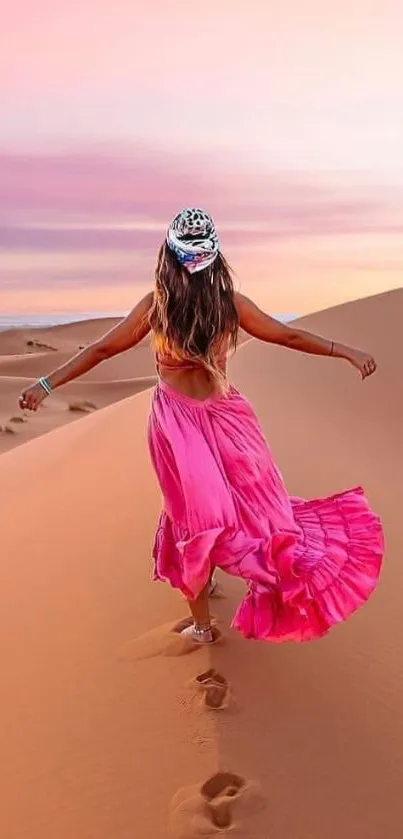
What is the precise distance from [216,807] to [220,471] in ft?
4.34

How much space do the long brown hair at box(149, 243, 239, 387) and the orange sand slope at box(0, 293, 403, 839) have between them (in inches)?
50.9

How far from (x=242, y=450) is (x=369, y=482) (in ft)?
12.0

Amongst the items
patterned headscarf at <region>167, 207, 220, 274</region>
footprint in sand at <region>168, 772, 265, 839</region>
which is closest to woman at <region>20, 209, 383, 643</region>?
patterned headscarf at <region>167, 207, 220, 274</region>

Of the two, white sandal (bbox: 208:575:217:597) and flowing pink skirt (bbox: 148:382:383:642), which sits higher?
flowing pink skirt (bbox: 148:382:383:642)

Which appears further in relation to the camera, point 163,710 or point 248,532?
point 248,532

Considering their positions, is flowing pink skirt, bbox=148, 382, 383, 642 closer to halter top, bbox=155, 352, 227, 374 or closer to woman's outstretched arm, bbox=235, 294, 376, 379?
halter top, bbox=155, 352, 227, 374

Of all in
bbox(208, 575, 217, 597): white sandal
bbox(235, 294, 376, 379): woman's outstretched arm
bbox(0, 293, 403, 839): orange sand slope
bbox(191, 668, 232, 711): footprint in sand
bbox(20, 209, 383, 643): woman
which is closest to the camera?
bbox(0, 293, 403, 839): orange sand slope

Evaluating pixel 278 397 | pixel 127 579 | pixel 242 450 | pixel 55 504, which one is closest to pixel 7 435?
pixel 278 397

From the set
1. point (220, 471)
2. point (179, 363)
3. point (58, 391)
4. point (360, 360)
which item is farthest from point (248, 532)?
point (58, 391)

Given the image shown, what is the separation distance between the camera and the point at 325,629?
363 centimetres

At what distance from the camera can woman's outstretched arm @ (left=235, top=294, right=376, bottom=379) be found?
151 inches

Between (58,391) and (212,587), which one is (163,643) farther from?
(58,391)

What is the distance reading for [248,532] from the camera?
12.4 ft

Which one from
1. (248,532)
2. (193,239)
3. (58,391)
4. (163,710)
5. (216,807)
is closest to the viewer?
(216,807)
